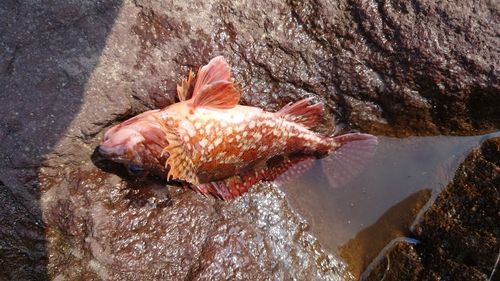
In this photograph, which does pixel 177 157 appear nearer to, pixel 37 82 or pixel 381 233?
pixel 37 82

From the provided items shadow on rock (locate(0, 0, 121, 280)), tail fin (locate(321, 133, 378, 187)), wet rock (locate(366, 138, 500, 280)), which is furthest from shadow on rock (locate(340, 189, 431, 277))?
shadow on rock (locate(0, 0, 121, 280))

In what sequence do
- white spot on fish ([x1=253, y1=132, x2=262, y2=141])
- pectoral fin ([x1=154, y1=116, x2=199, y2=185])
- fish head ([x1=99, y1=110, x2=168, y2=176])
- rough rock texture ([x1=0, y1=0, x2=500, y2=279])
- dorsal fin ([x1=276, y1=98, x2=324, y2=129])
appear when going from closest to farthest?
pectoral fin ([x1=154, y1=116, x2=199, y2=185]), fish head ([x1=99, y1=110, x2=168, y2=176]), rough rock texture ([x1=0, y1=0, x2=500, y2=279]), white spot on fish ([x1=253, y1=132, x2=262, y2=141]), dorsal fin ([x1=276, y1=98, x2=324, y2=129])

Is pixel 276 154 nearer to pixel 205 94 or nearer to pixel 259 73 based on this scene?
pixel 259 73

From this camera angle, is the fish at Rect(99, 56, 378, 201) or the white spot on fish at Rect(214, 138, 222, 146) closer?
the fish at Rect(99, 56, 378, 201)

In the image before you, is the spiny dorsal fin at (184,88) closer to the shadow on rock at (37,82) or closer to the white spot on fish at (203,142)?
the white spot on fish at (203,142)

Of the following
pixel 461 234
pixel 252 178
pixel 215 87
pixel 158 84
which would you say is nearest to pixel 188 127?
pixel 215 87

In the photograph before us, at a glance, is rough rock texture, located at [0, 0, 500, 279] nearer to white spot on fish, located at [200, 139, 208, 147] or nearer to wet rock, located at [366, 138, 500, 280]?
wet rock, located at [366, 138, 500, 280]

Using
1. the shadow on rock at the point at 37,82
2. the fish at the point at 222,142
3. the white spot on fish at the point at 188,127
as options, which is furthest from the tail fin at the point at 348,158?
the shadow on rock at the point at 37,82

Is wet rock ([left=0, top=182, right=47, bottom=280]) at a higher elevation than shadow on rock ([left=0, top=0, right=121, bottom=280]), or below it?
below
